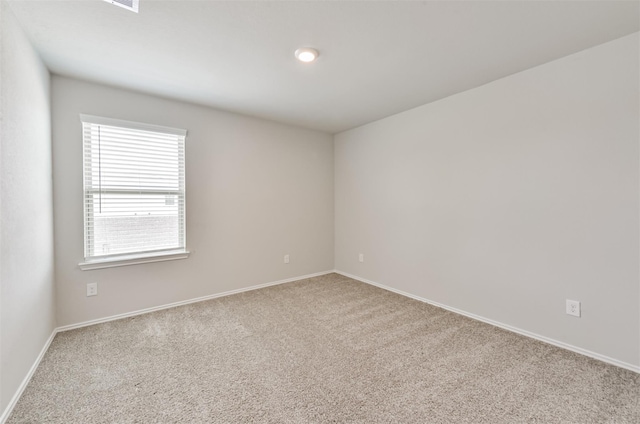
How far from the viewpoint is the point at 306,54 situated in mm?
2158

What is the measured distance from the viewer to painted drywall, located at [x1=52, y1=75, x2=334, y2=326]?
8.62ft

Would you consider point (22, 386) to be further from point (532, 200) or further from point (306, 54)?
point (532, 200)

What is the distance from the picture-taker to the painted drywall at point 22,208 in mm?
1588

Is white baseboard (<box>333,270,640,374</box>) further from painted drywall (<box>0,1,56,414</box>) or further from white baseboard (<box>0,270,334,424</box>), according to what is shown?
painted drywall (<box>0,1,56,414</box>)

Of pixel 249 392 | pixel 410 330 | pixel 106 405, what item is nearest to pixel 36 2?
pixel 106 405

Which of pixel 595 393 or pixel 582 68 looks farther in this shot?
pixel 582 68

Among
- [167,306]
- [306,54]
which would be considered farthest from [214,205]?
[306,54]

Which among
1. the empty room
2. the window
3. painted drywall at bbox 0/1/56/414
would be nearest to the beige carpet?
the empty room

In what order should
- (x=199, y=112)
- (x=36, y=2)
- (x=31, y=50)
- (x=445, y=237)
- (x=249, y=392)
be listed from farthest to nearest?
(x=199, y=112)
(x=445, y=237)
(x=31, y=50)
(x=249, y=392)
(x=36, y=2)

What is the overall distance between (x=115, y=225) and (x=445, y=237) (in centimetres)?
350

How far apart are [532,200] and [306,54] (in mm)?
2270

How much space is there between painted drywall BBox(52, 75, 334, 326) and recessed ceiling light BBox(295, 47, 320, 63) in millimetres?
1680

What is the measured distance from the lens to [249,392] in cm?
177

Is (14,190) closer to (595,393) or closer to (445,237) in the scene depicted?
(445,237)
